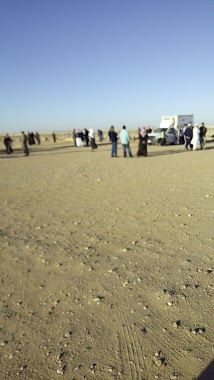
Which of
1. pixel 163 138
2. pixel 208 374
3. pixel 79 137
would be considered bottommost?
pixel 208 374

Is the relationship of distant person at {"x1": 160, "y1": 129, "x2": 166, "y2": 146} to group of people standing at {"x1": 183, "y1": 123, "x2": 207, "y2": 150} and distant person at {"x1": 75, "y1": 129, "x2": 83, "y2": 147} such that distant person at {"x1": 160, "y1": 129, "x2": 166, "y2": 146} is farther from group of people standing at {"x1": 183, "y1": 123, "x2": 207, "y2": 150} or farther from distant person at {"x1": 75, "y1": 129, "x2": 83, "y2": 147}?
distant person at {"x1": 75, "y1": 129, "x2": 83, "y2": 147}

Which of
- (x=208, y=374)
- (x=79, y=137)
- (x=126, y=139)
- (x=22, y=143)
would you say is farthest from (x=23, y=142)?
(x=208, y=374)

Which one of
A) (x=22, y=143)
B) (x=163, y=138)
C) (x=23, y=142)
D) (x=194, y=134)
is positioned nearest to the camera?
(x=194, y=134)

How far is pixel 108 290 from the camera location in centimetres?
324

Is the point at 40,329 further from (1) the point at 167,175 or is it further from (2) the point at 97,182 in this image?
(1) the point at 167,175

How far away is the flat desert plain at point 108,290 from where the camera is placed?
2330mm

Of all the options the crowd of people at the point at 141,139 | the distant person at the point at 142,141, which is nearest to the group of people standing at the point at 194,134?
the crowd of people at the point at 141,139

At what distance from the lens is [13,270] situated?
3799 millimetres

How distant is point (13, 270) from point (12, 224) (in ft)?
6.26

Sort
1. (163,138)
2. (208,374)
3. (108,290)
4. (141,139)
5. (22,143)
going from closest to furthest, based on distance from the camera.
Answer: (208,374), (108,290), (141,139), (22,143), (163,138)

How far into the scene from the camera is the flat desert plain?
7.64ft

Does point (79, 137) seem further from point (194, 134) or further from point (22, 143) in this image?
point (194, 134)

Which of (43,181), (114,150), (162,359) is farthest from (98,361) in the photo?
(114,150)

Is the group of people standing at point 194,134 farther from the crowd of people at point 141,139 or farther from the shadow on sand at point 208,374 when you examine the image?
the shadow on sand at point 208,374
